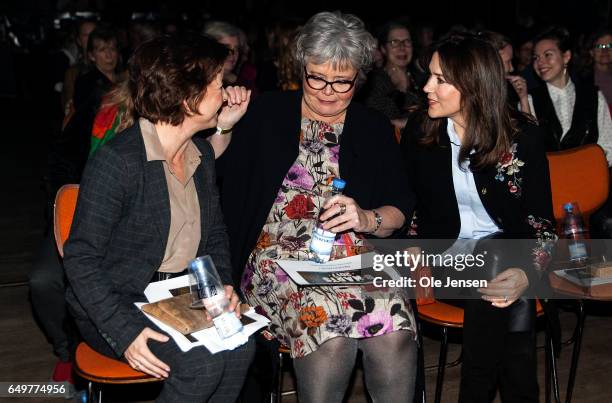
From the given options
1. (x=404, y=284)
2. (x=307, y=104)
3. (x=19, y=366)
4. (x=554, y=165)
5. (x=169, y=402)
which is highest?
(x=307, y=104)

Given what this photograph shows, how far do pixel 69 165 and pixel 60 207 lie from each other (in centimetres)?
70

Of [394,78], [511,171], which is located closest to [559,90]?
[394,78]

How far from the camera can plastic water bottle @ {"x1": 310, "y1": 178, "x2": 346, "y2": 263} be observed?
2498 millimetres

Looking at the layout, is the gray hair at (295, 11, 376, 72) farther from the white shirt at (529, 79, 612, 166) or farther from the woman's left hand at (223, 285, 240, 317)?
the white shirt at (529, 79, 612, 166)

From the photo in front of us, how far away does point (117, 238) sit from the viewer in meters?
2.35

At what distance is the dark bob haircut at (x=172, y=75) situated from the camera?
232 centimetres

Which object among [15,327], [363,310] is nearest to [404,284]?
[363,310]

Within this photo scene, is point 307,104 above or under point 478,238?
above

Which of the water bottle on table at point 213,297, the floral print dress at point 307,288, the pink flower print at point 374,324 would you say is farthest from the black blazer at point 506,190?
the water bottle on table at point 213,297

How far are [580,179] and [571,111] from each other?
1.31m

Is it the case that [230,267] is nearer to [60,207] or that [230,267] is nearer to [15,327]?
[60,207]

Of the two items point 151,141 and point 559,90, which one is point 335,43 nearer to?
point 151,141

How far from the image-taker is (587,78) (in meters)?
5.74

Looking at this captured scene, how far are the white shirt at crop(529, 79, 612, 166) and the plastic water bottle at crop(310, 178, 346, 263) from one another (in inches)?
92.1
